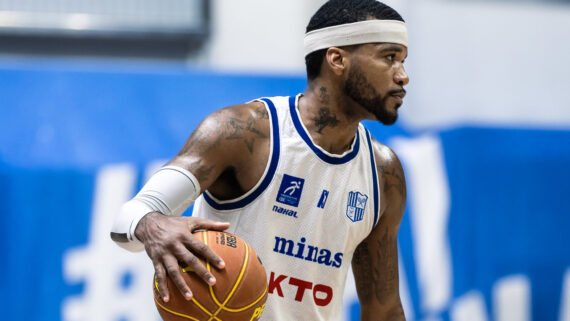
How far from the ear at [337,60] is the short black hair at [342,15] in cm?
5

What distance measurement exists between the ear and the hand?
3.71ft

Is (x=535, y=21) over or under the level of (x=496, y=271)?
over

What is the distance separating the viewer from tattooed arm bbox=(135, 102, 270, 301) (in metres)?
2.67

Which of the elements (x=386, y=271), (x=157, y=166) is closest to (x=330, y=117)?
(x=386, y=271)

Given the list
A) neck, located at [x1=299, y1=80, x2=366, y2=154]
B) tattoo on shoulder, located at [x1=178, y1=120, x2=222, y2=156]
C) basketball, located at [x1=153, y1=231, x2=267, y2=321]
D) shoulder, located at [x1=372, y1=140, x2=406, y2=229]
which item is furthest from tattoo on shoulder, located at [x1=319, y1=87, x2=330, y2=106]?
basketball, located at [x1=153, y1=231, x2=267, y2=321]

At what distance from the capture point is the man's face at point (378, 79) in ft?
11.4

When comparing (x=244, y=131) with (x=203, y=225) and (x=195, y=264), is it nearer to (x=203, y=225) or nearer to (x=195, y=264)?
(x=203, y=225)

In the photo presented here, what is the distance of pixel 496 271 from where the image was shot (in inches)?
253

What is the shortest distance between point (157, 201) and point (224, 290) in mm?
420

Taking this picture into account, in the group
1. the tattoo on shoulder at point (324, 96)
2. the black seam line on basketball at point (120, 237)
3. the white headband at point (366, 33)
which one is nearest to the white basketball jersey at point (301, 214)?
the tattoo on shoulder at point (324, 96)

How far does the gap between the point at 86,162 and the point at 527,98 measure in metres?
4.76

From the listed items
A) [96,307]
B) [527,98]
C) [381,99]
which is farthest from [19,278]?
[527,98]

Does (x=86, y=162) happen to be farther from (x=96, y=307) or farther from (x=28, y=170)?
(x=96, y=307)

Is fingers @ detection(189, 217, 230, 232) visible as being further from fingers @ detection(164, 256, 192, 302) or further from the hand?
fingers @ detection(164, 256, 192, 302)
